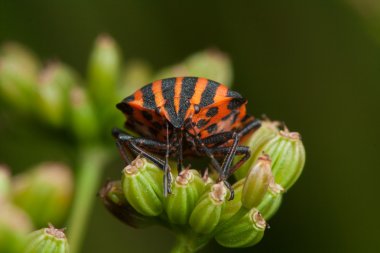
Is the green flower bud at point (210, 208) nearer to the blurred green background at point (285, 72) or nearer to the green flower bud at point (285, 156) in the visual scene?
the green flower bud at point (285, 156)

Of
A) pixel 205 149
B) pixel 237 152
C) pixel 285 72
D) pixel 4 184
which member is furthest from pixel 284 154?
pixel 285 72

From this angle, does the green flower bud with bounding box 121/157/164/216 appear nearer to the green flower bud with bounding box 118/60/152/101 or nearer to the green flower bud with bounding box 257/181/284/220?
the green flower bud with bounding box 257/181/284/220

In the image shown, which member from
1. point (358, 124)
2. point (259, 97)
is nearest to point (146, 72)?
point (259, 97)

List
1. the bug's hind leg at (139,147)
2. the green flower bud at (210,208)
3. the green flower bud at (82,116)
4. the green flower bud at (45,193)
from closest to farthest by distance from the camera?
the green flower bud at (210,208), the bug's hind leg at (139,147), the green flower bud at (45,193), the green flower bud at (82,116)

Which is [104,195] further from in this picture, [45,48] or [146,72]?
[45,48]

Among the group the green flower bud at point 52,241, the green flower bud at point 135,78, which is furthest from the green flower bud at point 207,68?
the green flower bud at point 52,241

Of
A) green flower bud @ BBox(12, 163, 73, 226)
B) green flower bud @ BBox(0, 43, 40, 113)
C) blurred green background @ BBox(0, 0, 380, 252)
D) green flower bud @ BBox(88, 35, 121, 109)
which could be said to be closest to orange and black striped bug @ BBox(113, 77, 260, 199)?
green flower bud @ BBox(12, 163, 73, 226)

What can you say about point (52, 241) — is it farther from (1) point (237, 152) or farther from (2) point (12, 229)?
(1) point (237, 152)
